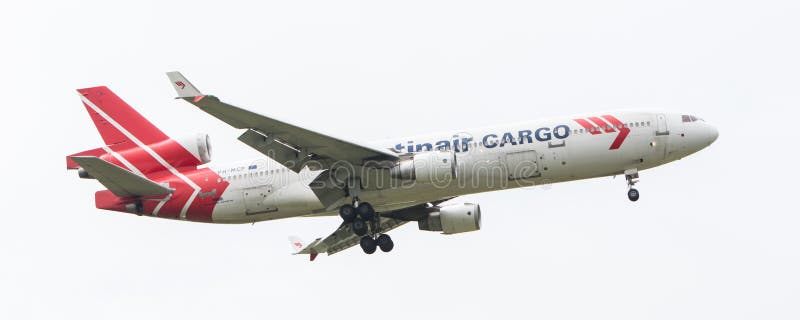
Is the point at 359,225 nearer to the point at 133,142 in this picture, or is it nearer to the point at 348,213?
the point at 348,213

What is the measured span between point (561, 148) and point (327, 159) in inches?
324

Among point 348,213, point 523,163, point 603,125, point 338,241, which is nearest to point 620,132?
point 603,125

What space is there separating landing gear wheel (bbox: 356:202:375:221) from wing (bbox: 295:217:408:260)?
5175 mm

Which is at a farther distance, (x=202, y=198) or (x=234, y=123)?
(x=202, y=198)

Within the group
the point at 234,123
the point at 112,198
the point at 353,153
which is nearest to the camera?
the point at 234,123

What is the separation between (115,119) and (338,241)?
10280mm

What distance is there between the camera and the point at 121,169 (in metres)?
42.8

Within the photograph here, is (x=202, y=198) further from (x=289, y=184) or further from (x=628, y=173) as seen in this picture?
(x=628, y=173)

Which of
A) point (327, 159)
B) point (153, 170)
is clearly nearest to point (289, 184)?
point (327, 159)

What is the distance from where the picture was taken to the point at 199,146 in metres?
45.1

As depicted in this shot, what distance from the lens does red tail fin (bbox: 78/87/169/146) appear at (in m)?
46.2

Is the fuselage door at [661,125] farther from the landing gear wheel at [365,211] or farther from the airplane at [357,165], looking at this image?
the landing gear wheel at [365,211]

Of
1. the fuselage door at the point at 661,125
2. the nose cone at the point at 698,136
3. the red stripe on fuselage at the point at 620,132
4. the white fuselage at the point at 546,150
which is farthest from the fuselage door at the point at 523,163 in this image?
the nose cone at the point at 698,136

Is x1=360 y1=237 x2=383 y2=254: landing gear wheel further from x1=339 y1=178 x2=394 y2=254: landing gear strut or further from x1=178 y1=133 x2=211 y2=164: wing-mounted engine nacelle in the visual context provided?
x1=178 y1=133 x2=211 y2=164: wing-mounted engine nacelle
